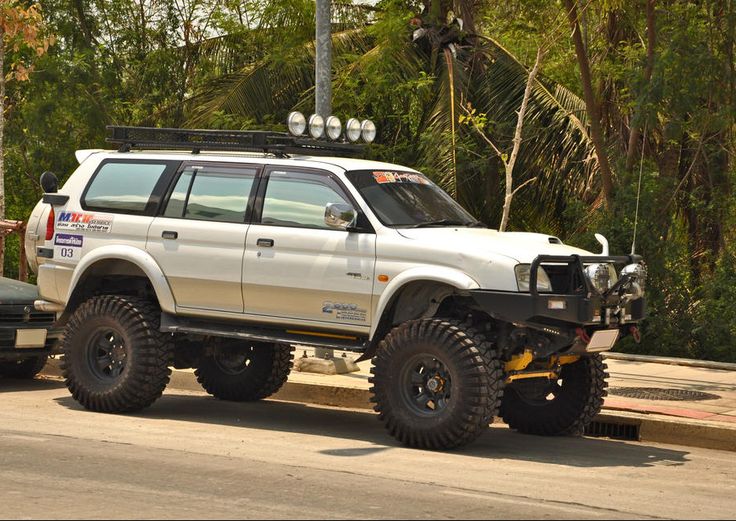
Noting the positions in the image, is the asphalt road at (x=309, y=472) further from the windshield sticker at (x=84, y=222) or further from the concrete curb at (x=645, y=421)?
the windshield sticker at (x=84, y=222)

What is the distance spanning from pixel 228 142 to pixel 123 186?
0.99m

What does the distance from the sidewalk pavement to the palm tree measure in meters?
5.12

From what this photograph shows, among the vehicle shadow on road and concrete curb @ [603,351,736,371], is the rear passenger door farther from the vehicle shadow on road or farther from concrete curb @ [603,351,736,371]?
concrete curb @ [603,351,736,371]

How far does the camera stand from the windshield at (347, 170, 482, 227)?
34.8 feet

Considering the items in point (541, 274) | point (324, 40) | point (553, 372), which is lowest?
point (553, 372)

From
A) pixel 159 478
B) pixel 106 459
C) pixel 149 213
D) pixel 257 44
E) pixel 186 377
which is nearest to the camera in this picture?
pixel 159 478

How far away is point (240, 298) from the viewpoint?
10.9 meters

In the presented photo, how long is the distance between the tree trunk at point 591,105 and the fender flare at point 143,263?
7.68 m

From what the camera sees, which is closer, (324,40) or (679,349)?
(324,40)

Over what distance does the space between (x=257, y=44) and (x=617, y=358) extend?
10.1 metres

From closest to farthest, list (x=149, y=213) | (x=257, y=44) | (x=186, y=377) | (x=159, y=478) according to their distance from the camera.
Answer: (x=159, y=478) < (x=149, y=213) < (x=186, y=377) < (x=257, y=44)

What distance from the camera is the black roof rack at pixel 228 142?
443 inches

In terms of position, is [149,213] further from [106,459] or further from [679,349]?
[679,349]

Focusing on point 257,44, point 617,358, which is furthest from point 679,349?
point 257,44
